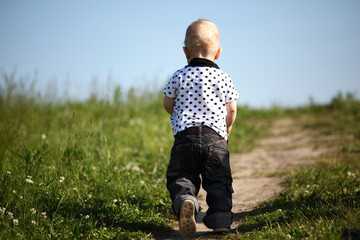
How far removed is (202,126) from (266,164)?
3.77 meters

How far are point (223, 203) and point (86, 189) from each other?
158cm

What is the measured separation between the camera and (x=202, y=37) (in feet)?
9.84

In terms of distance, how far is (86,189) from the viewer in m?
3.76

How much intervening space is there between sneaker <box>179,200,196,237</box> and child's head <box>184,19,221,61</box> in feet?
4.18

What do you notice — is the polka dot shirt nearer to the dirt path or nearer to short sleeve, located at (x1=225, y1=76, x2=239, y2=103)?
short sleeve, located at (x1=225, y1=76, x2=239, y2=103)

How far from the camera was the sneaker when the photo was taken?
8.84 feet

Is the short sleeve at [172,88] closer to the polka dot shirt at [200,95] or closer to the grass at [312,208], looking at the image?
the polka dot shirt at [200,95]

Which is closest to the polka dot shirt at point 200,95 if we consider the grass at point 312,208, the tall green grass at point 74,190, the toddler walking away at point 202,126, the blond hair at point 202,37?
the toddler walking away at point 202,126

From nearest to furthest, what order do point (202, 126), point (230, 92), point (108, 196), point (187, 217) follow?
point (187, 217), point (202, 126), point (230, 92), point (108, 196)

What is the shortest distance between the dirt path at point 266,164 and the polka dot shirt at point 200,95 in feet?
3.23

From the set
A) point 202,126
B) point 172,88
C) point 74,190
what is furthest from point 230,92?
point 74,190

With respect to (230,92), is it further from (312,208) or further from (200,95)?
(312,208)

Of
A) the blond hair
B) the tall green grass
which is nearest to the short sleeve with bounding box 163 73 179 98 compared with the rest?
the blond hair

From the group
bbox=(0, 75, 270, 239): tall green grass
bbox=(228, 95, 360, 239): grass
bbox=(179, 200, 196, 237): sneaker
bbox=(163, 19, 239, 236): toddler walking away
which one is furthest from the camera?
bbox=(163, 19, 239, 236): toddler walking away
